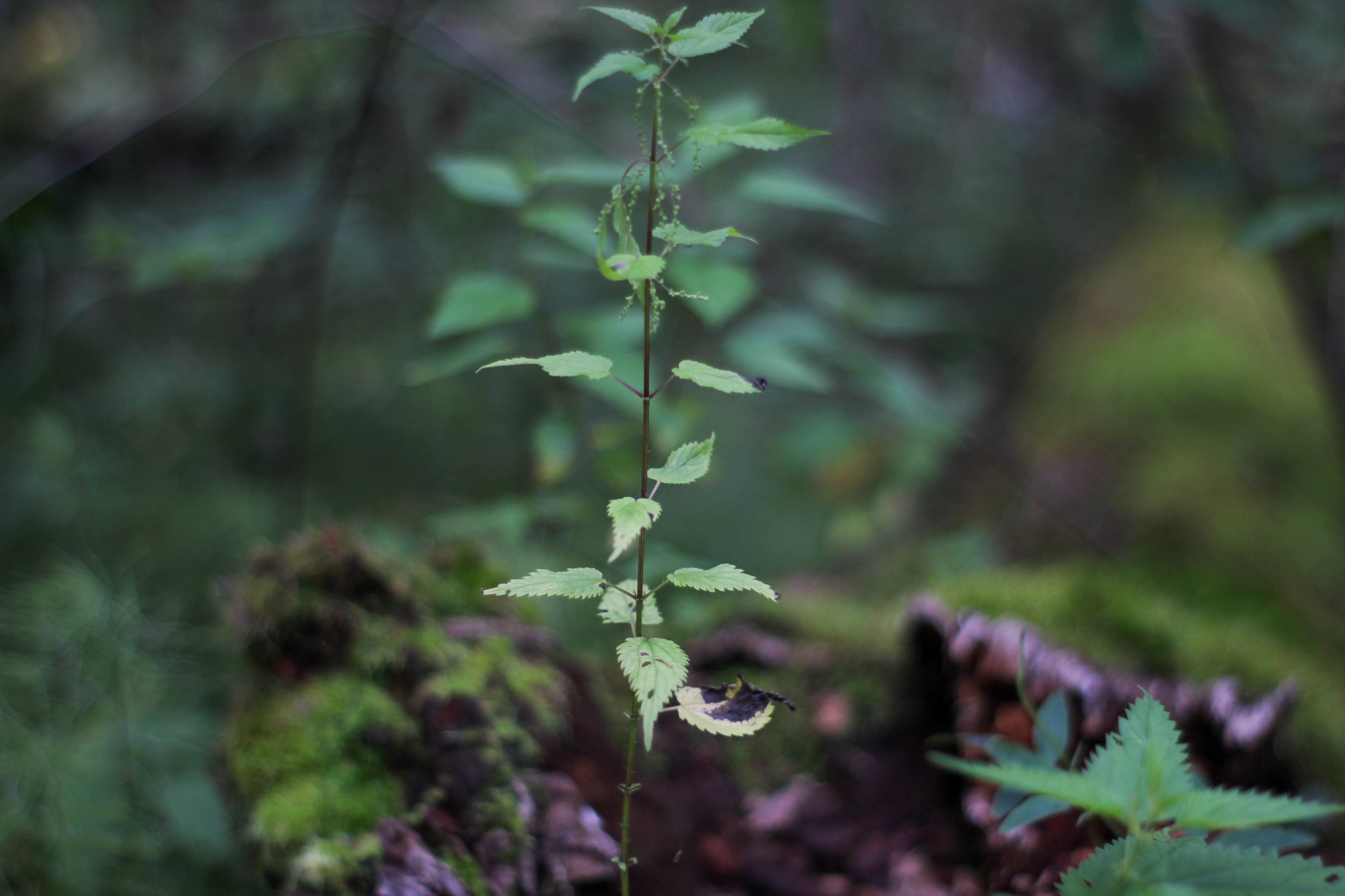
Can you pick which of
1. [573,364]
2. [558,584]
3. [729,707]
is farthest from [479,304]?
[729,707]

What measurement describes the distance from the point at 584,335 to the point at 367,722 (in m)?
0.98

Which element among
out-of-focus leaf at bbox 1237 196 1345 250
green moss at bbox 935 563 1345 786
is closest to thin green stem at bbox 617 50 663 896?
green moss at bbox 935 563 1345 786

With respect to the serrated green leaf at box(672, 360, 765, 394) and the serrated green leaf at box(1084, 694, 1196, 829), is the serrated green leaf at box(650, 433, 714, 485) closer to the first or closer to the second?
the serrated green leaf at box(672, 360, 765, 394)

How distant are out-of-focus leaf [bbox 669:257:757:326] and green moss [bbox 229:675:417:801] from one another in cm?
94

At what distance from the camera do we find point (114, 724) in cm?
195

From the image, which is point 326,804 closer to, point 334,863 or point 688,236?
point 334,863

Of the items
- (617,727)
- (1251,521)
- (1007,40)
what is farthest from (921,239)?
(617,727)

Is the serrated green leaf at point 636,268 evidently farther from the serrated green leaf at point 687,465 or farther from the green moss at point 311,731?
the green moss at point 311,731

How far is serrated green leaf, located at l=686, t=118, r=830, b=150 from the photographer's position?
3.10 feet

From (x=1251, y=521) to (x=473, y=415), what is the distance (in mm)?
3124

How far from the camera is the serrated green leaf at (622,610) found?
0.97 metres

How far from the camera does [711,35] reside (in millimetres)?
936

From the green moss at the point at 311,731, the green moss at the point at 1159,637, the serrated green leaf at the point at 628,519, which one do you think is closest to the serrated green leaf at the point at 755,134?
the serrated green leaf at the point at 628,519

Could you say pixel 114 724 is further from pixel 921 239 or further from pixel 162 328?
pixel 921 239
